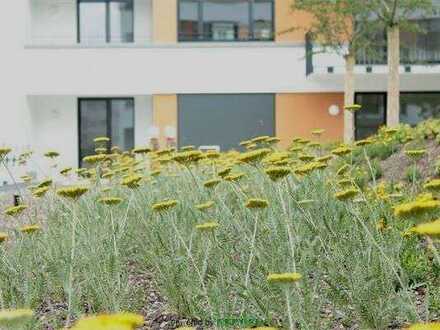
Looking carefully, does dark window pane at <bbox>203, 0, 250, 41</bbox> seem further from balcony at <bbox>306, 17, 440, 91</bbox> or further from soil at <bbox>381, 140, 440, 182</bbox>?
soil at <bbox>381, 140, 440, 182</bbox>

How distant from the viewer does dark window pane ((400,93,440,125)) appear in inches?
963

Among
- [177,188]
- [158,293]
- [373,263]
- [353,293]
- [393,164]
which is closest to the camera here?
[353,293]

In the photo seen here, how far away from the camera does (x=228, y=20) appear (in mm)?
24766

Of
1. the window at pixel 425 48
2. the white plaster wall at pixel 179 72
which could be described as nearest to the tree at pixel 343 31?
the window at pixel 425 48

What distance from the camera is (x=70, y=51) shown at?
24188 mm

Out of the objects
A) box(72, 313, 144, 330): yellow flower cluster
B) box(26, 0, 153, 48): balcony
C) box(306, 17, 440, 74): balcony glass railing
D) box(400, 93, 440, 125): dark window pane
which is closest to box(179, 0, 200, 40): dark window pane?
box(26, 0, 153, 48): balcony

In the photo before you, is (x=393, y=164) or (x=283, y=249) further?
(x=393, y=164)

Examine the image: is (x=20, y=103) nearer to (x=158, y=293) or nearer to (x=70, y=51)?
(x=70, y=51)

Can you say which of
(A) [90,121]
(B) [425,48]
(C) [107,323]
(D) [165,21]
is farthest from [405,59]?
(C) [107,323]

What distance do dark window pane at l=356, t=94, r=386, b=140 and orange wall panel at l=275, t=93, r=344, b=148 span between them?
0.71 meters

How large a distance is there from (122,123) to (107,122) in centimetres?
47

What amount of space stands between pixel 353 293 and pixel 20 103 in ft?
71.9

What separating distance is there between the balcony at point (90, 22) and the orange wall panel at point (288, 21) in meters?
3.87

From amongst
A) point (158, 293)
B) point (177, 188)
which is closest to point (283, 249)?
point (158, 293)
